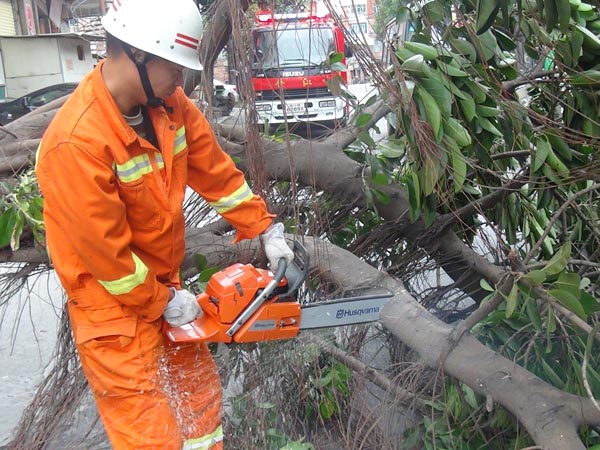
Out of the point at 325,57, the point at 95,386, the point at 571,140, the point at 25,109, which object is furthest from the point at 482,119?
the point at 25,109

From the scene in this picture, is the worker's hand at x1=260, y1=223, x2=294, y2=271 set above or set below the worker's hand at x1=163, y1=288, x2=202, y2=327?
above

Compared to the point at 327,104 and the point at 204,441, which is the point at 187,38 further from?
the point at 204,441

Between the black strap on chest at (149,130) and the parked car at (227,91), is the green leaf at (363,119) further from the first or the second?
the black strap on chest at (149,130)

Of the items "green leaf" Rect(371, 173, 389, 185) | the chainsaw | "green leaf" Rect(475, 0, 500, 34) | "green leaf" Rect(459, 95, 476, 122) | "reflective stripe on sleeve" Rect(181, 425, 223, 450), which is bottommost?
"reflective stripe on sleeve" Rect(181, 425, 223, 450)

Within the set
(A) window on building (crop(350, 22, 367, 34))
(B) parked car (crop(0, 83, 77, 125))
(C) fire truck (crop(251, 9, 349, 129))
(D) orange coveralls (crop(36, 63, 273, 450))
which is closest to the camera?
(D) orange coveralls (crop(36, 63, 273, 450))

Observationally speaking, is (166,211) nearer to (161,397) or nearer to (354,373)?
(161,397)

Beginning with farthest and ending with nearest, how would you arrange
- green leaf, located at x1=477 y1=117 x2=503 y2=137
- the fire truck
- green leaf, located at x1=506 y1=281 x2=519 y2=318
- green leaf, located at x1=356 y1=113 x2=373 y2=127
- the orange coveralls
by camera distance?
green leaf, located at x1=356 y1=113 x2=373 y2=127 → the fire truck → green leaf, located at x1=477 y1=117 x2=503 y2=137 → green leaf, located at x1=506 y1=281 x2=519 y2=318 → the orange coveralls

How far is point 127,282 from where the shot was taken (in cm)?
216

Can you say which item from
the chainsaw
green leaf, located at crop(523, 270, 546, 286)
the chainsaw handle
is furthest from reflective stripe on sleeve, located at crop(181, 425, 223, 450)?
green leaf, located at crop(523, 270, 546, 286)

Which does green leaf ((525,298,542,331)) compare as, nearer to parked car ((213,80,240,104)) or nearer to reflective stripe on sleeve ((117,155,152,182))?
reflective stripe on sleeve ((117,155,152,182))

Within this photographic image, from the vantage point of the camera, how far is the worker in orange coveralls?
2086mm

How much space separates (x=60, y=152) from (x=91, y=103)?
0.20m

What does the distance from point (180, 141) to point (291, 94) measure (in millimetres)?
701

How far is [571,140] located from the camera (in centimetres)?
250
